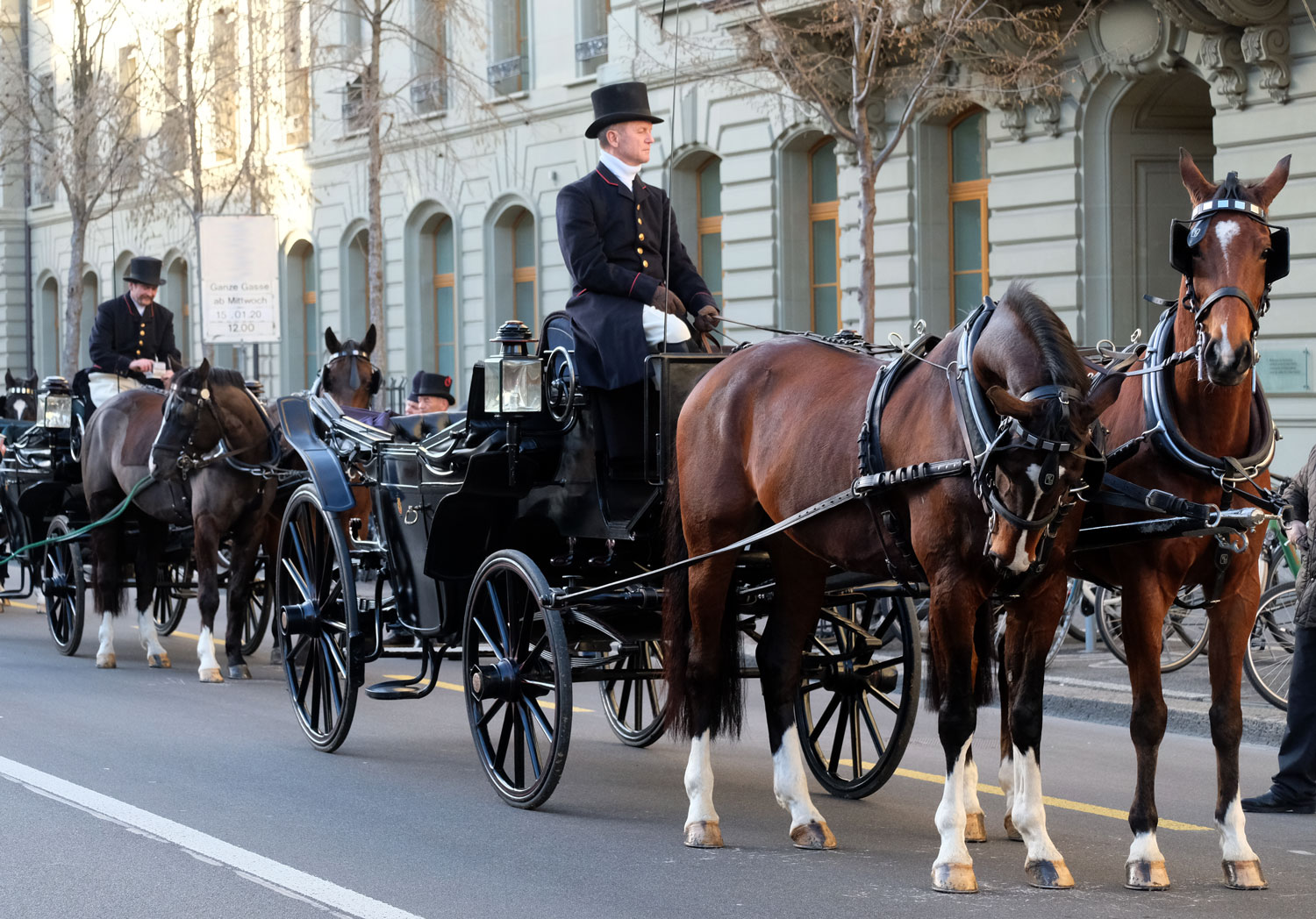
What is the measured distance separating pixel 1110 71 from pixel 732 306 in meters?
6.53

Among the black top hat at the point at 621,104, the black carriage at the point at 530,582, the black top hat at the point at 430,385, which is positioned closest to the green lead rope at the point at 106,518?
the black top hat at the point at 430,385

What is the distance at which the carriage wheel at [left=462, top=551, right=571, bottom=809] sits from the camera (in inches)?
269

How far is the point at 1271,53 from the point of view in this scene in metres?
16.1

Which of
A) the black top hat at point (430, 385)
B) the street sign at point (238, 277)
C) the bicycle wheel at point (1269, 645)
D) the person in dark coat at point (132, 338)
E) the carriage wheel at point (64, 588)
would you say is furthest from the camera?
the street sign at point (238, 277)

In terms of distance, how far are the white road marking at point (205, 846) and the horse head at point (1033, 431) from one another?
217cm

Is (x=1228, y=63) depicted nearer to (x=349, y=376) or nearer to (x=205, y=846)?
(x=349, y=376)

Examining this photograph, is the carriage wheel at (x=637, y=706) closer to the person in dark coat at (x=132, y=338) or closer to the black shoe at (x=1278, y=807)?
the black shoe at (x=1278, y=807)

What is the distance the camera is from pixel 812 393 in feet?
20.9

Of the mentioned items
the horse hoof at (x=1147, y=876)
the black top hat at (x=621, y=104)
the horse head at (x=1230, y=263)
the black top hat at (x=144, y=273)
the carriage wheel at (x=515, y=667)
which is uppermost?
the black top hat at (x=621, y=104)

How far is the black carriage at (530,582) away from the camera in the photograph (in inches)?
279

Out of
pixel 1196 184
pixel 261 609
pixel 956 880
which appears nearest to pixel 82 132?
pixel 261 609

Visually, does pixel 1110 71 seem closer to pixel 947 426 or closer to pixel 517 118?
pixel 517 118

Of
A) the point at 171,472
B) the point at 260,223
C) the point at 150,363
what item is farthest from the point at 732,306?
the point at 171,472

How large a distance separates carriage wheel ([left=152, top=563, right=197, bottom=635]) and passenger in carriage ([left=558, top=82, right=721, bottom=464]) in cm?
598
